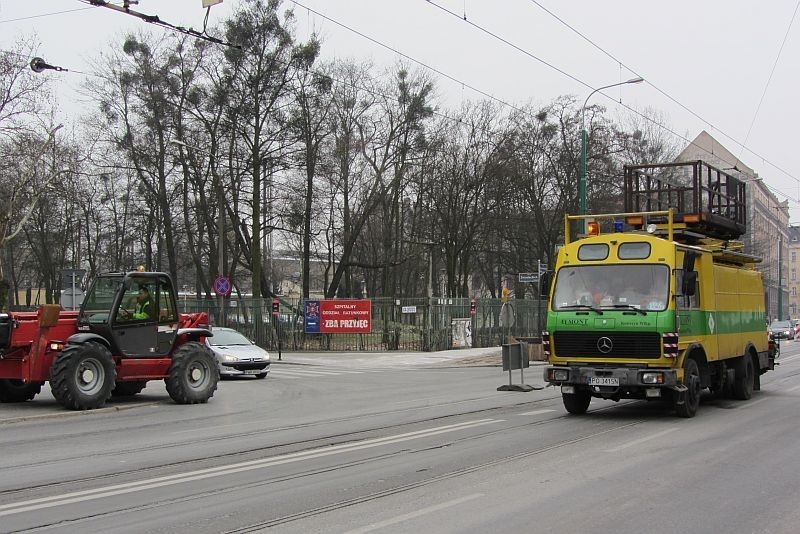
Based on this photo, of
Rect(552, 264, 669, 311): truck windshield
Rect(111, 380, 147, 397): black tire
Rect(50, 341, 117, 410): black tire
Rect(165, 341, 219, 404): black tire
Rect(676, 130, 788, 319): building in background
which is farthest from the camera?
Rect(676, 130, 788, 319): building in background

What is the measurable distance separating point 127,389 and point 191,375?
205cm

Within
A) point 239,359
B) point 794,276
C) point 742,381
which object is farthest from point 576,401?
point 794,276

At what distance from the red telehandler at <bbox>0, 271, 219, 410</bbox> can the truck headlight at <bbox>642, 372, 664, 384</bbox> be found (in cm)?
893

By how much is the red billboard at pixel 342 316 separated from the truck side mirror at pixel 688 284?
943 inches

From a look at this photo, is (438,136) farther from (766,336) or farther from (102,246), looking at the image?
(766,336)

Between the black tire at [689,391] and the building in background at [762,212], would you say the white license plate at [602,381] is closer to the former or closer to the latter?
the black tire at [689,391]

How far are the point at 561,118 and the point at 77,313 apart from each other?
3663cm

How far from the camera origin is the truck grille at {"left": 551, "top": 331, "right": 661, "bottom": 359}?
12.1 metres

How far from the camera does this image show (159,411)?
14.9m

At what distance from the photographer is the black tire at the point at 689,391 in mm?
12531

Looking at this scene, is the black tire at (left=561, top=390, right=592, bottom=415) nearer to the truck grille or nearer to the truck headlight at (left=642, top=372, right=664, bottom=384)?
the truck grille

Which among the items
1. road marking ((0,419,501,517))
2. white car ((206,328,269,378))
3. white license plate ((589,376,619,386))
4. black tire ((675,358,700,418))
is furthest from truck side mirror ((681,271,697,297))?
white car ((206,328,269,378))

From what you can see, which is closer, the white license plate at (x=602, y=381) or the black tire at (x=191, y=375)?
the white license plate at (x=602, y=381)

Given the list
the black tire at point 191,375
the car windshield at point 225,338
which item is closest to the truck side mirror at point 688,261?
the black tire at point 191,375
